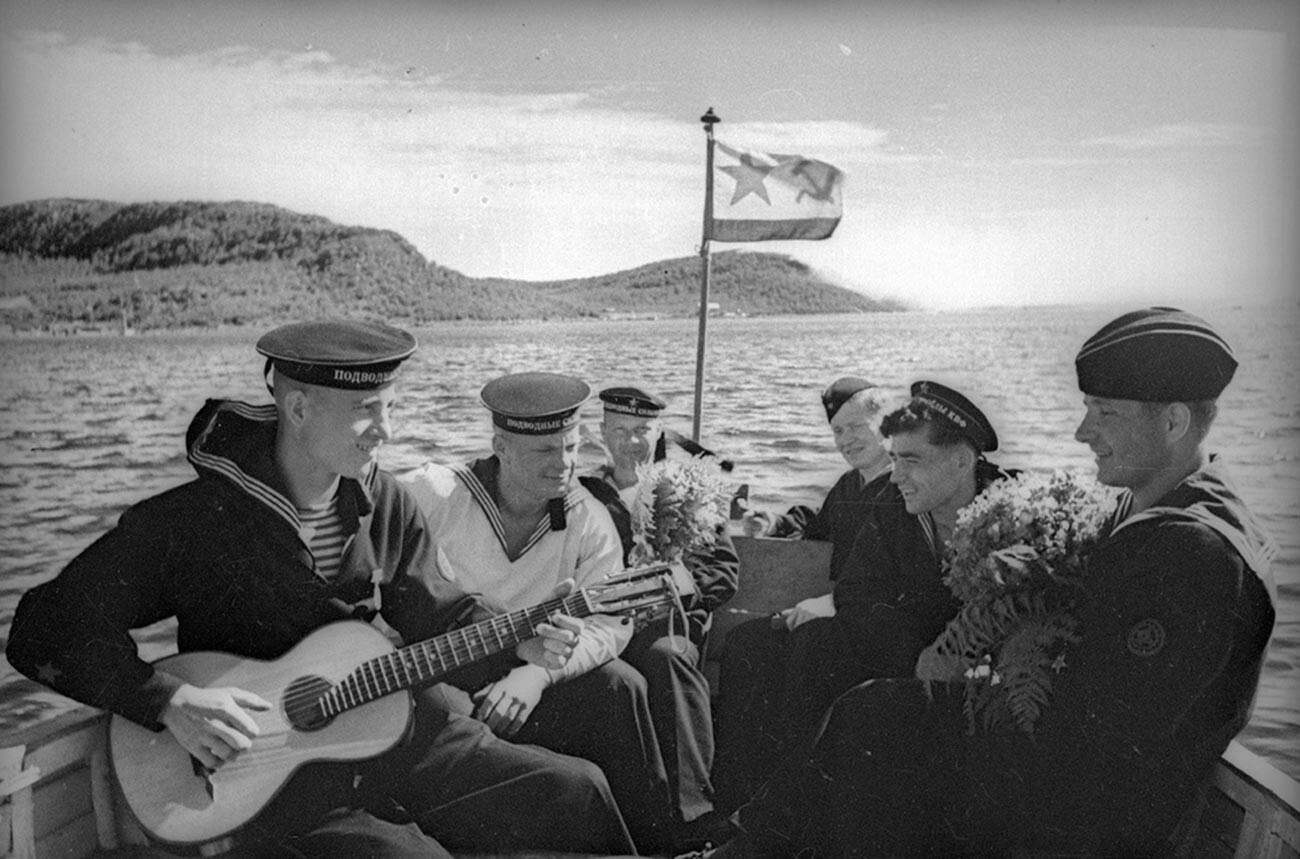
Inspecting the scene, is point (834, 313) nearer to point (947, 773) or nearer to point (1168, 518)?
Result: point (1168, 518)

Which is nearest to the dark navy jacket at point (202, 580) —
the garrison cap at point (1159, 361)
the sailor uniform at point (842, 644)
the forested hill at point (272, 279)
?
the forested hill at point (272, 279)

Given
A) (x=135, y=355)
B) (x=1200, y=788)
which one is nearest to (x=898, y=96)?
(x=1200, y=788)

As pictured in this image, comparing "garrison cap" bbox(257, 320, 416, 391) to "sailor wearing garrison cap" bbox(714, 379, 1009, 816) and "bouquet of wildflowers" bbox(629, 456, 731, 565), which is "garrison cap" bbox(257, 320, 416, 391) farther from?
"sailor wearing garrison cap" bbox(714, 379, 1009, 816)

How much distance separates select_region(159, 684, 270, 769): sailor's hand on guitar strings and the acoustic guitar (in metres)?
0.03

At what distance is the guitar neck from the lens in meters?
3.34

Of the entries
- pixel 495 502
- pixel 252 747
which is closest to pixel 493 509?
pixel 495 502

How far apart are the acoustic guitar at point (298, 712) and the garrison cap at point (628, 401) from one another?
0.54 m

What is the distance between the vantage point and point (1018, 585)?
3203 millimetres

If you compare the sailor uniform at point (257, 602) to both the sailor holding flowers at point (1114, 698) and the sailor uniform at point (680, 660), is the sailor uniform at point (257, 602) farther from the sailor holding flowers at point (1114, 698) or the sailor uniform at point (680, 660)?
the sailor holding flowers at point (1114, 698)

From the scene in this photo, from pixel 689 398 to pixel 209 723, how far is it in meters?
1.73

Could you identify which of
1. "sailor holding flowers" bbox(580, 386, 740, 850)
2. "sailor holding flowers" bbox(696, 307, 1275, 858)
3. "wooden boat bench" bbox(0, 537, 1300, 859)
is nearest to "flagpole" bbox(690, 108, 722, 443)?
"sailor holding flowers" bbox(580, 386, 740, 850)

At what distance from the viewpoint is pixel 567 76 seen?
11.7ft

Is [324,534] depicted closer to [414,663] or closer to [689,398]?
[414,663]

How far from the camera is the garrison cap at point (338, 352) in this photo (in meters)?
3.31
